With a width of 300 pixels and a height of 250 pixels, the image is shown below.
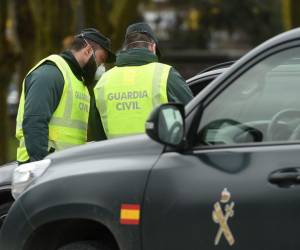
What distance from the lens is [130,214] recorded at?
4.85m

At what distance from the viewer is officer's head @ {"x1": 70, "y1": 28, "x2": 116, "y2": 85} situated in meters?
6.86

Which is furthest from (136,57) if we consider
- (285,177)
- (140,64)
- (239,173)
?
(285,177)

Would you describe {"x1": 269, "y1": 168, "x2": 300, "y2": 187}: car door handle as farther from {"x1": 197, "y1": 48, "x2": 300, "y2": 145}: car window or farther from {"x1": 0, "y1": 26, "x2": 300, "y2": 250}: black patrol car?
{"x1": 197, "y1": 48, "x2": 300, "y2": 145}: car window

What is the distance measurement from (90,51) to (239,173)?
2515 mm

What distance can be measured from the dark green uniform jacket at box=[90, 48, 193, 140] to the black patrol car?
3.71 feet

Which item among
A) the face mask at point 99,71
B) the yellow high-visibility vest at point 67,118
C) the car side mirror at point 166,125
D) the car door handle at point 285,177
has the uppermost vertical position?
the car side mirror at point 166,125

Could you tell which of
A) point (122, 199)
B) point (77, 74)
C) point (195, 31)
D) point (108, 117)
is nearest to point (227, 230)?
point (122, 199)

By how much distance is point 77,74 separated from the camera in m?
6.87

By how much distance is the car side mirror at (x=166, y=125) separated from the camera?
15.6 feet

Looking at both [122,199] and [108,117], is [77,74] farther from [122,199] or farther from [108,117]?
[122,199]

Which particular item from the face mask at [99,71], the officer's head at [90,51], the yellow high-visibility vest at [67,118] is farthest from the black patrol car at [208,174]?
the face mask at [99,71]

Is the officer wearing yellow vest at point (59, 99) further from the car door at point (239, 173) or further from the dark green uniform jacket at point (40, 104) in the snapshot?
the car door at point (239, 173)

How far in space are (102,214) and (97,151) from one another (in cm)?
34

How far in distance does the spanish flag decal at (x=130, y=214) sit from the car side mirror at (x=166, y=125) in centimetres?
34
